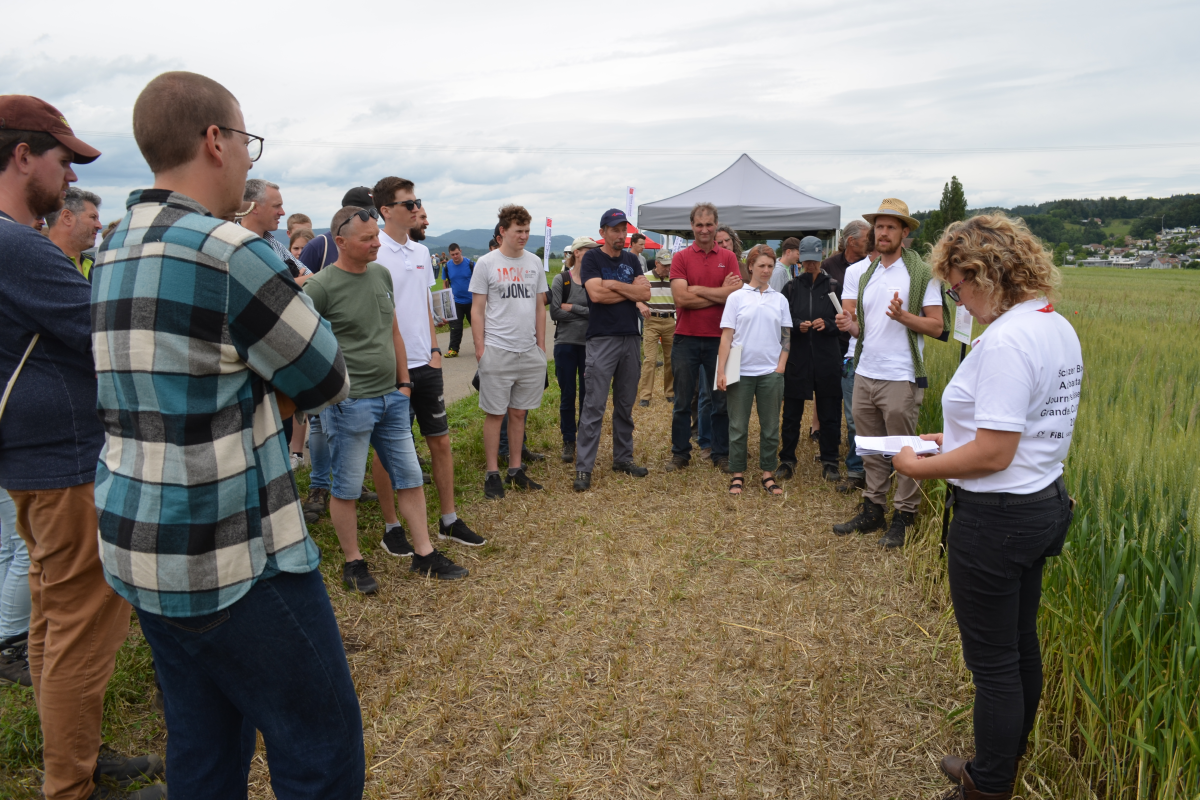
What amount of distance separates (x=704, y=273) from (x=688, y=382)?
0.97 m

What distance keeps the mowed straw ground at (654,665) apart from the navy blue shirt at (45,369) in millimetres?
1357

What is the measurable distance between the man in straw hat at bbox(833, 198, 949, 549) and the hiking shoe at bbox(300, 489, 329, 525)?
3.87m

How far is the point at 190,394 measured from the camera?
135cm

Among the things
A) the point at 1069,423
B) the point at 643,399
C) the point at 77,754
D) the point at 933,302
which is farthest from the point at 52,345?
the point at 643,399

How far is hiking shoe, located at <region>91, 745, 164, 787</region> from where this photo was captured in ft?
8.25

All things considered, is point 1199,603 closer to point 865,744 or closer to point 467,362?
point 865,744

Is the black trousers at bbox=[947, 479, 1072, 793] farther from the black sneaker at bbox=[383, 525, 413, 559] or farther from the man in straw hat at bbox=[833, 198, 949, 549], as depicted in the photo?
the black sneaker at bbox=[383, 525, 413, 559]

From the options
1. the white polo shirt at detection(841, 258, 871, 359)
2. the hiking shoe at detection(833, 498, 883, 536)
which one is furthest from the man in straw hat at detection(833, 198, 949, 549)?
the white polo shirt at detection(841, 258, 871, 359)

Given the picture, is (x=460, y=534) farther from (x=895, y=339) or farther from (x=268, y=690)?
(x=268, y=690)

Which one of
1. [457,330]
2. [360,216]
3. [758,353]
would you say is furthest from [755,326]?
[457,330]

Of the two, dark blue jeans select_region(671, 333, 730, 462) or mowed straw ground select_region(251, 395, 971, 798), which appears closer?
mowed straw ground select_region(251, 395, 971, 798)

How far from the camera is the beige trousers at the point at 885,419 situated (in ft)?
15.4

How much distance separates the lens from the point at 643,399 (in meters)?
9.38

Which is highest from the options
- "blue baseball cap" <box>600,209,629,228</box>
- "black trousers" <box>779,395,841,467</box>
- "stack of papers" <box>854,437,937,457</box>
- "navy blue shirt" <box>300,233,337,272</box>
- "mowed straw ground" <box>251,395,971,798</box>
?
"blue baseball cap" <box>600,209,629,228</box>
